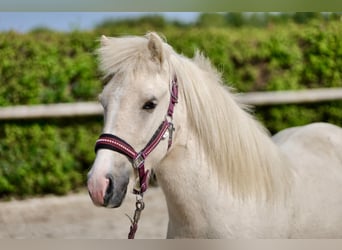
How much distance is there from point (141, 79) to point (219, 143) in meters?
0.28

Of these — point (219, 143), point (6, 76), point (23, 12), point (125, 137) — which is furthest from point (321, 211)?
point (6, 76)

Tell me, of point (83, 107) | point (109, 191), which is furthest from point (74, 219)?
point (109, 191)

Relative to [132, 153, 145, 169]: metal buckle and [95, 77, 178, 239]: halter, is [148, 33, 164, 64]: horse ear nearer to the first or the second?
[95, 77, 178, 239]: halter

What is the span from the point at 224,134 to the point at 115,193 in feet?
1.10

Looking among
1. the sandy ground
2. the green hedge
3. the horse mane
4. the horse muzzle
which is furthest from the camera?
the green hedge

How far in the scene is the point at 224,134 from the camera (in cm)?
141

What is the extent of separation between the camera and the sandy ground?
2665mm

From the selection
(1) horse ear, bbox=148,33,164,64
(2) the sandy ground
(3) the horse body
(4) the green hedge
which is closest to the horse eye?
(1) horse ear, bbox=148,33,164,64

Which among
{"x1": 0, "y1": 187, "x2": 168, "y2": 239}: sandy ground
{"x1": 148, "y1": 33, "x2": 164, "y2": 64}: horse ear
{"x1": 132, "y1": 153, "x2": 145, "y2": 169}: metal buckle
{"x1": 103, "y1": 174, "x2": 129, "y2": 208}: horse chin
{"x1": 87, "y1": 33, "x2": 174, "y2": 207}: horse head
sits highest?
{"x1": 148, "y1": 33, "x2": 164, "y2": 64}: horse ear

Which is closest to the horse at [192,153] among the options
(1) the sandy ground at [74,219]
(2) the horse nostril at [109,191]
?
(2) the horse nostril at [109,191]

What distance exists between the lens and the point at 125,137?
1.27m

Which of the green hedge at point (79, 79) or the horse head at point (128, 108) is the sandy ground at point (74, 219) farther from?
the horse head at point (128, 108)

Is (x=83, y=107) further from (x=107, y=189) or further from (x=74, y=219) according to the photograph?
(x=107, y=189)

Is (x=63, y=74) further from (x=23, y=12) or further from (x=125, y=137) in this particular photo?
(x=125, y=137)
